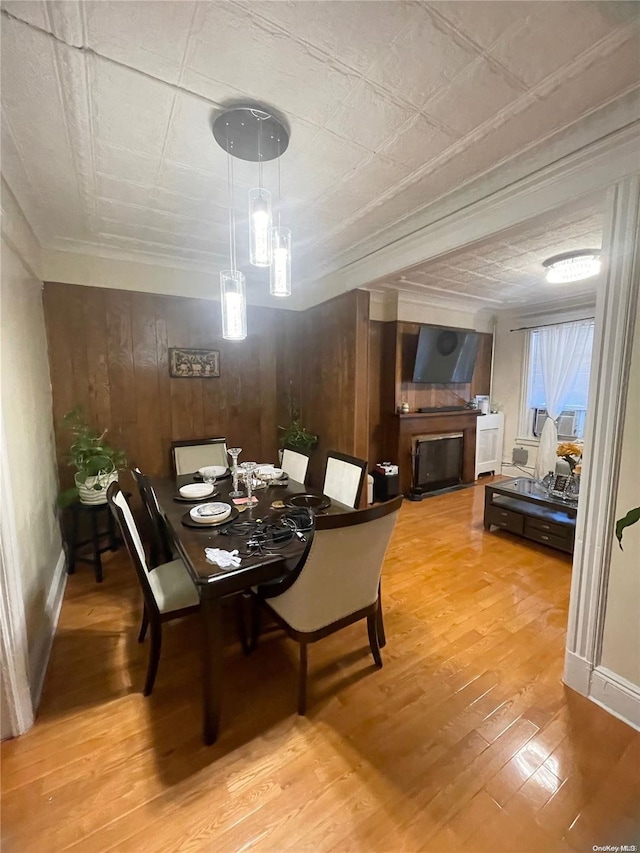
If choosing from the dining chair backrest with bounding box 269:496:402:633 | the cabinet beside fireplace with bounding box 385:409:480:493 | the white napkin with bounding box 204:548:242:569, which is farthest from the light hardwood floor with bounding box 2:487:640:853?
the cabinet beside fireplace with bounding box 385:409:480:493

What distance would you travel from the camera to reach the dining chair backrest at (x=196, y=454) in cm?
334

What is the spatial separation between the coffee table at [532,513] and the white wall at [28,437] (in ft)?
11.9

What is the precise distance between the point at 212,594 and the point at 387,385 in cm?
365

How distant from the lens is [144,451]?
3459 millimetres

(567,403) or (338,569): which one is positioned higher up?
(567,403)

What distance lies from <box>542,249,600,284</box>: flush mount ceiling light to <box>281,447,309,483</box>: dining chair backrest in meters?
2.90

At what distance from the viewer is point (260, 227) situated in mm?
1701

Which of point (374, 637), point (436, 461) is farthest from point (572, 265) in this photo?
point (374, 637)

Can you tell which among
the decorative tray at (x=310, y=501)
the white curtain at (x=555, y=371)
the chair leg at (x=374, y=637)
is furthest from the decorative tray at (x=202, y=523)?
the white curtain at (x=555, y=371)

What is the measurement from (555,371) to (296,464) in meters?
4.09

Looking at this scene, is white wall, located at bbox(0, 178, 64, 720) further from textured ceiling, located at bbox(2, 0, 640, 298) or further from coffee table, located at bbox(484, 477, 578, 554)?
coffee table, located at bbox(484, 477, 578, 554)

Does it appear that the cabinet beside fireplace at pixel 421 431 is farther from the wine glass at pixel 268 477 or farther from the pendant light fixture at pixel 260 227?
the pendant light fixture at pixel 260 227

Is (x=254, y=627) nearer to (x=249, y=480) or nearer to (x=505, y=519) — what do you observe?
(x=249, y=480)

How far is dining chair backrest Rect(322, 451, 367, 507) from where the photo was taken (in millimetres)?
2389
